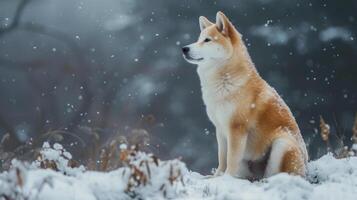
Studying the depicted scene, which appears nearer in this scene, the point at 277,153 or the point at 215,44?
the point at 277,153

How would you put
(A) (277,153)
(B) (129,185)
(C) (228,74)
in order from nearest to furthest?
1. (B) (129,185)
2. (A) (277,153)
3. (C) (228,74)

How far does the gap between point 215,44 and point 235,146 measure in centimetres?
126

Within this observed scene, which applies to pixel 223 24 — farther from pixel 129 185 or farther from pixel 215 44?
pixel 129 185

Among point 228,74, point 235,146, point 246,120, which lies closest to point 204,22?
point 228,74

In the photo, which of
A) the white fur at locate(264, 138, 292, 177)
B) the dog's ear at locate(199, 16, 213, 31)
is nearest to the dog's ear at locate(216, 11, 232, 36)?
the dog's ear at locate(199, 16, 213, 31)

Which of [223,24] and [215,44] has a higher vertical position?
[223,24]

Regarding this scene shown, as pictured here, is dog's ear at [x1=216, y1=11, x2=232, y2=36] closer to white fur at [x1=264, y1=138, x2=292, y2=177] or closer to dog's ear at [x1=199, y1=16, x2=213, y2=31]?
dog's ear at [x1=199, y1=16, x2=213, y2=31]

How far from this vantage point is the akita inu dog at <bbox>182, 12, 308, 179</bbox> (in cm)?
529

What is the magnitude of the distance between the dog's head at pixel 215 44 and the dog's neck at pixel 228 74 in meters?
0.07

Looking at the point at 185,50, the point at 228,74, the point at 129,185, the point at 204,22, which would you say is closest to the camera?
the point at 129,185

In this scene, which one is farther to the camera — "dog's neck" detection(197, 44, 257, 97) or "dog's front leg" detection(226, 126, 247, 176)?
"dog's neck" detection(197, 44, 257, 97)

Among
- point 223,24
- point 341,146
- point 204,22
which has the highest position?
point 204,22

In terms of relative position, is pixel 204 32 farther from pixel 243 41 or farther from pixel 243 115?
pixel 243 115

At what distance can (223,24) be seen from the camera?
5941 mm
